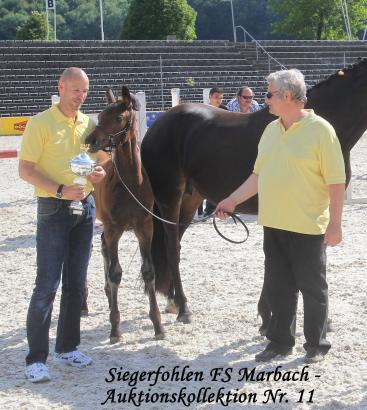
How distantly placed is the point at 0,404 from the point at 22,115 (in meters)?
21.8

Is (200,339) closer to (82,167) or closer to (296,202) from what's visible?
(296,202)

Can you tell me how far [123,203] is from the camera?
16.7 feet

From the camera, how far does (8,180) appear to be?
13.5 meters

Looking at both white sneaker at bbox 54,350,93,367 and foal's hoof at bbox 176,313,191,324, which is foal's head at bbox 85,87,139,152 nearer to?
white sneaker at bbox 54,350,93,367

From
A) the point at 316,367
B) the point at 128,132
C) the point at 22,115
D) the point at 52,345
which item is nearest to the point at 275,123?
the point at 128,132

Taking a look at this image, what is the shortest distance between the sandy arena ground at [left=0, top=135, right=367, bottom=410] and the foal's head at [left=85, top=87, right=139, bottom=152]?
4.86 ft

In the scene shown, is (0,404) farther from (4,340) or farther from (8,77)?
(8,77)

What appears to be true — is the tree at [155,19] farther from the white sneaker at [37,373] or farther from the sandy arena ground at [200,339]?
the white sneaker at [37,373]

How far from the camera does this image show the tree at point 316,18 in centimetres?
4991

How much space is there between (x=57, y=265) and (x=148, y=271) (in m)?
1.14

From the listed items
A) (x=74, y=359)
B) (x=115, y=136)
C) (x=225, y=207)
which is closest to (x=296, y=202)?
(x=225, y=207)

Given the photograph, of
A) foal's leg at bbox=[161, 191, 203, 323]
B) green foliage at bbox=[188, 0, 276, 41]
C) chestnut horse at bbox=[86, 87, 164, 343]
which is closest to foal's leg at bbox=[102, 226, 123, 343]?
chestnut horse at bbox=[86, 87, 164, 343]

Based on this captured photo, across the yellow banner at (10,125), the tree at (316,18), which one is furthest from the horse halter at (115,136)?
the tree at (316,18)

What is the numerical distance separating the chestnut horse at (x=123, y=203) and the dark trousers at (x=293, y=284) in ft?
3.46
